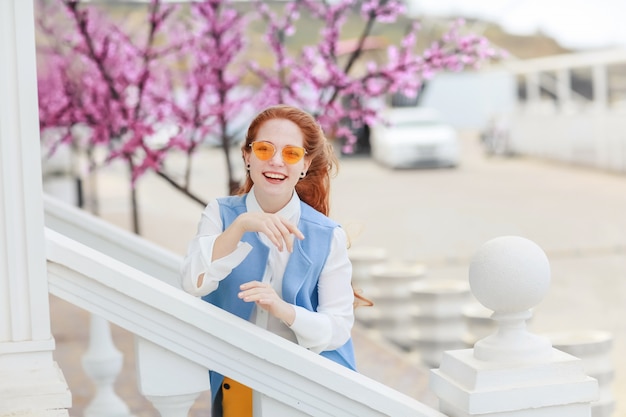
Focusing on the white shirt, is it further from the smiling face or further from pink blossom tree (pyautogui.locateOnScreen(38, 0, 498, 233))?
pink blossom tree (pyautogui.locateOnScreen(38, 0, 498, 233))

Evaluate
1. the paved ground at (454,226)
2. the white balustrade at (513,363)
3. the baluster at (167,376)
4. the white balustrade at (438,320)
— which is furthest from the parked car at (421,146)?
the baluster at (167,376)

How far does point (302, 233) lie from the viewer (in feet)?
6.95

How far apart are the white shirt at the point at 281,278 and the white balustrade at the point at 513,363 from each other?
0.27 m

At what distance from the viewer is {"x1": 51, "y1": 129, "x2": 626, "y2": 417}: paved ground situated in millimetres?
6324

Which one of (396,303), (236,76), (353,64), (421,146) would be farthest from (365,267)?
(421,146)

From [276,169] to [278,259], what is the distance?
20 cm

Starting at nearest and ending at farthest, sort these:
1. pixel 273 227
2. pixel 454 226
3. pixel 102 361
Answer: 1. pixel 273 227
2. pixel 102 361
3. pixel 454 226

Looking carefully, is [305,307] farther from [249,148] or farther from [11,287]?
[11,287]

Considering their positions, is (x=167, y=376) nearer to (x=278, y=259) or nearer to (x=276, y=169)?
(x=278, y=259)

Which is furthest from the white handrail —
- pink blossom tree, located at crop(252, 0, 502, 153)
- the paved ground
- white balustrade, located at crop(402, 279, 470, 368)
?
white balustrade, located at crop(402, 279, 470, 368)

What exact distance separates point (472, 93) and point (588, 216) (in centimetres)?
3660

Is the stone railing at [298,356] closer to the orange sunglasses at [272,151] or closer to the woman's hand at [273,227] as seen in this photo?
the woman's hand at [273,227]

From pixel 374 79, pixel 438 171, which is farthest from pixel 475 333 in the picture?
pixel 438 171

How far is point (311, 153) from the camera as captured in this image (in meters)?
2.20
